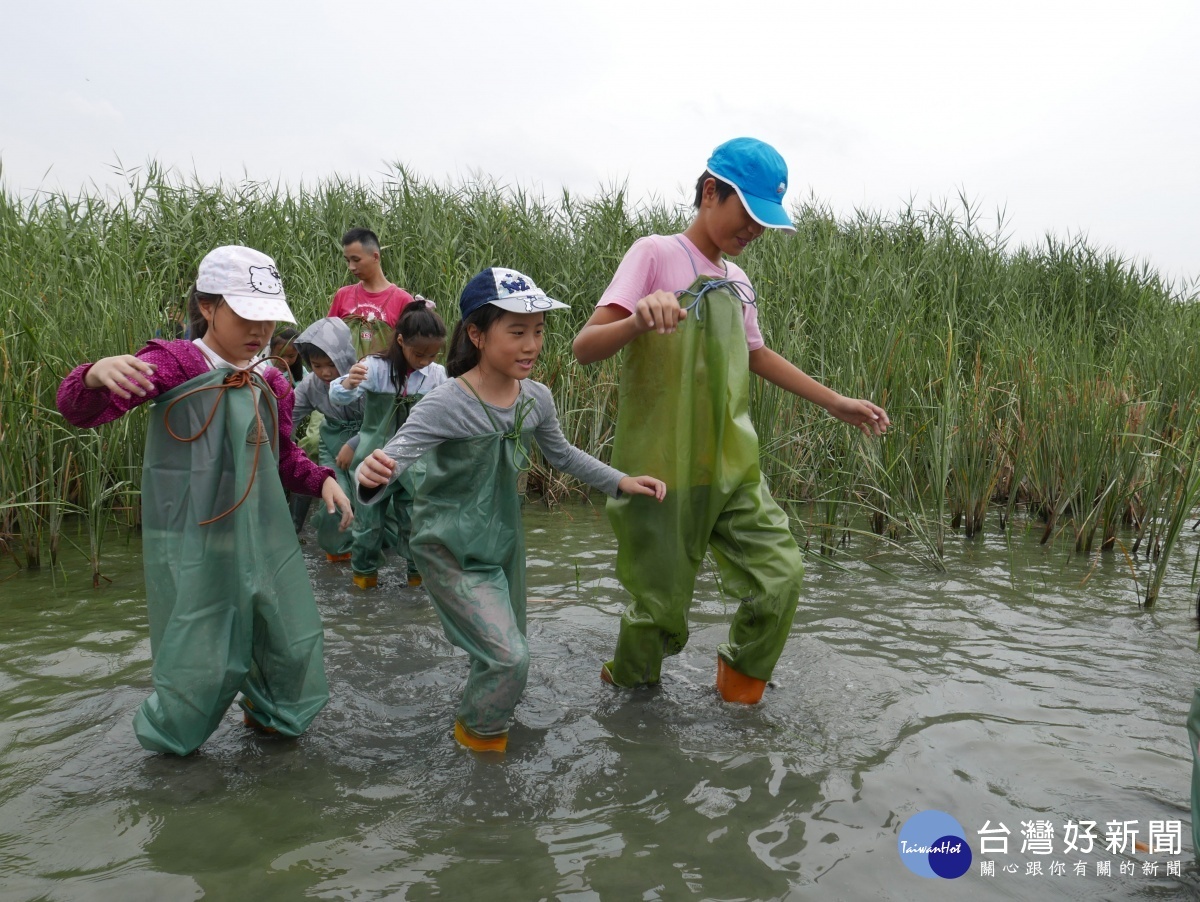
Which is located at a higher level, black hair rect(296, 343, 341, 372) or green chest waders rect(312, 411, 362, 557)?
black hair rect(296, 343, 341, 372)

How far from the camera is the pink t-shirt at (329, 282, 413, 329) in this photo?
21.5 feet

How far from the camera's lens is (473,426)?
10.4 feet

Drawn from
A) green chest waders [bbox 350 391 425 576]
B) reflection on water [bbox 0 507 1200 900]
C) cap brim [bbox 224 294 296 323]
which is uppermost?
cap brim [bbox 224 294 296 323]

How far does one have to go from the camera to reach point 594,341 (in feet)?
10.4

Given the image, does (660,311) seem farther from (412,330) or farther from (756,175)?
(412,330)

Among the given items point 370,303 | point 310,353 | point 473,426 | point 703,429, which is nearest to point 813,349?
point 370,303

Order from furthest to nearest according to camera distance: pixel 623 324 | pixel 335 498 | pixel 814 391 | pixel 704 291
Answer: pixel 814 391 < pixel 704 291 < pixel 335 498 < pixel 623 324

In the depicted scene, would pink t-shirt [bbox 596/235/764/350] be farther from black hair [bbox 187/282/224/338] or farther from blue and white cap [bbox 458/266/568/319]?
black hair [bbox 187/282/224/338]

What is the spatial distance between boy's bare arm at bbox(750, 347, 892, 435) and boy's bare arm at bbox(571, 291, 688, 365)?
0.67 meters

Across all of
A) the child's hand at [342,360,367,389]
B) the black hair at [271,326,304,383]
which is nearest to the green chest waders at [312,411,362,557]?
the black hair at [271,326,304,383]

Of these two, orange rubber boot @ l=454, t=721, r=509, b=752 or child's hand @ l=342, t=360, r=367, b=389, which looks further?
child's hand @ l=342, t=360, r=367, b=389

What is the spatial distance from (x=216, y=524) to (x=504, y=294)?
112 cm

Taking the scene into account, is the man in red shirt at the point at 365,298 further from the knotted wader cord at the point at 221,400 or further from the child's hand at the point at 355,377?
the knotted wader cord at the point at 221,400

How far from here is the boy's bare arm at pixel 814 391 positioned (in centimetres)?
368
